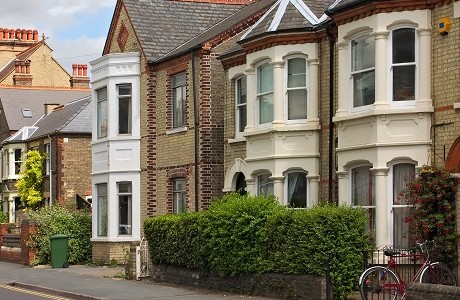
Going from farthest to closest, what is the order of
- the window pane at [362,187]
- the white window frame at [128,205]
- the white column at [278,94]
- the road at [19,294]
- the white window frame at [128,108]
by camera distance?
the white window frame at [128,205]
the white window frame at [128,108]
the white column at [278,94]
the road at [19,294]
the window pane at [362,187]

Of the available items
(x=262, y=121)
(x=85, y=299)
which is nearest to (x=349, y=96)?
(x=262, y=121)

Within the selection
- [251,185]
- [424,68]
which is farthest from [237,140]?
[424,68]

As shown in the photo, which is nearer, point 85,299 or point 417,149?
point 417,149

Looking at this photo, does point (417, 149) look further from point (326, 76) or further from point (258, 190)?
point (258, 190)

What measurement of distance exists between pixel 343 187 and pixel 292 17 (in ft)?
16.1

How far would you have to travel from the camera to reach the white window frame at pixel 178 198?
29.9 meters

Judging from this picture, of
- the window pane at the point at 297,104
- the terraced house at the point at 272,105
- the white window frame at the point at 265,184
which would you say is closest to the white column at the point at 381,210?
the terraced house at the point at 272,105

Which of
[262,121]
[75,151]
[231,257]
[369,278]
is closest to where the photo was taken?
[369,278]

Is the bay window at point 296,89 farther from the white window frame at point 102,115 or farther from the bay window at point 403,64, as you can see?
the white window frame at point 102,115

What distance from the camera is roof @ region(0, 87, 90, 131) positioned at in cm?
5681

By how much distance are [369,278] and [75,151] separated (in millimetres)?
28805

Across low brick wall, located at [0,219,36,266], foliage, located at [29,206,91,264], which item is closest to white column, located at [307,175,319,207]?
foliage, located at [29,206,91,264]

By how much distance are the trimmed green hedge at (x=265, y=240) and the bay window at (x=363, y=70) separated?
2926mm

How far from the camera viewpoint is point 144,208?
31.6 metres
